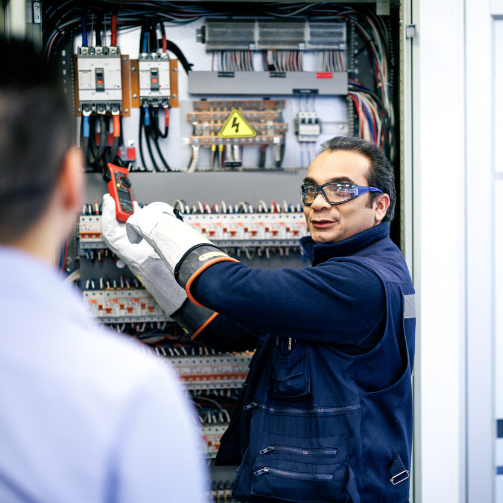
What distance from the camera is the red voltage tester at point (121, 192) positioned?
66.4 inches

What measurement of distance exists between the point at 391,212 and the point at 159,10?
137 centimetres

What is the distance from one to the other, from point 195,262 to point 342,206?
0.45m

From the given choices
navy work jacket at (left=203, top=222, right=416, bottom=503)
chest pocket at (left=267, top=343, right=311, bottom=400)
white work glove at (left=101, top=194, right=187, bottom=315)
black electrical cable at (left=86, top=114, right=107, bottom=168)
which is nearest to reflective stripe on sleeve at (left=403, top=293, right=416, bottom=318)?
navy work jacket at (left=203, top=222, right=416, bottom=503)

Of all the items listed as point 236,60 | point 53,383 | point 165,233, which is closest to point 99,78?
point 236,60

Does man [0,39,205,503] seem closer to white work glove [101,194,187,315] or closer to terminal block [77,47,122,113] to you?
white work glove [101,194,187,315]

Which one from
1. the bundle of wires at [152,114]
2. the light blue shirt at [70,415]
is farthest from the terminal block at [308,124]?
the light blue shirt at [70,415]

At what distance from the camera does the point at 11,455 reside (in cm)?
40

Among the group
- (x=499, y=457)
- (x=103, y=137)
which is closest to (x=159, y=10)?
(x=103, y=137)

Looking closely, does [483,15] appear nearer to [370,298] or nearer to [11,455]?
[370,298]

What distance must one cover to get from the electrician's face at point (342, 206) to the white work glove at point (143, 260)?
59cm

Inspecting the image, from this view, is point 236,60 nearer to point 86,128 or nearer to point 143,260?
point 86,128

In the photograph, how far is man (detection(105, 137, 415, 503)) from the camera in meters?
1.15

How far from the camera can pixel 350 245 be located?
1.31 m

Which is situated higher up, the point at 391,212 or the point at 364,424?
the point at 391,212
